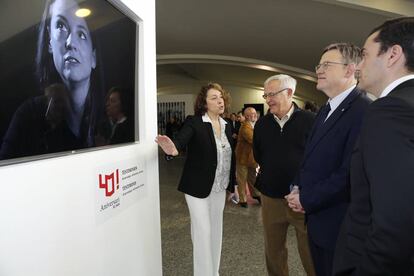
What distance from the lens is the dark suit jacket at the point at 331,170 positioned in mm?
1648

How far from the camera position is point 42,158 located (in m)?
1.13

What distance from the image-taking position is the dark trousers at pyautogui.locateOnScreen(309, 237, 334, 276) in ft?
5.65

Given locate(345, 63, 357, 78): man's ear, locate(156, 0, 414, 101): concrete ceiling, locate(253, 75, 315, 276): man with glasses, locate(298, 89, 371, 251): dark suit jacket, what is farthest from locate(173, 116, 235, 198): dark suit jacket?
locate(156, 0, 414, 101): concrete ceiling

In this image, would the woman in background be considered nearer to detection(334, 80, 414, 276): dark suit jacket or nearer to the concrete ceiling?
detection(334, 80, 414, 276): dark suit jacket

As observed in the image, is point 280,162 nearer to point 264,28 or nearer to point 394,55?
point 394,55

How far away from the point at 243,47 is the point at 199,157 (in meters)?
9.29

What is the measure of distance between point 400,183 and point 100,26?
1.40 meters

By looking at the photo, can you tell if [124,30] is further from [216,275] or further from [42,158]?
[216,275]

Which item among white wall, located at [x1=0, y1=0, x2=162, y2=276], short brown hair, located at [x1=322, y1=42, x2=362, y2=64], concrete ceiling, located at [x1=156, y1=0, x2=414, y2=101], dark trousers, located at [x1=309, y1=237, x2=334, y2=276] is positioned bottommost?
dark trousers, located at [x1=309, y1=237, x2=334, y2=276]

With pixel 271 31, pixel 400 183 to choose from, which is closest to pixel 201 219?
pixel 400 183

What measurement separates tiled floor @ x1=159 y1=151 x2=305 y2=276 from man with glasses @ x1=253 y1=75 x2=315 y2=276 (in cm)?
59

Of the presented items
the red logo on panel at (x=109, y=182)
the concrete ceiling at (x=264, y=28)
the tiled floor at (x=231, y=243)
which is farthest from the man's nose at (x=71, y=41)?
the concrete ceiling at (x=264, y=28)

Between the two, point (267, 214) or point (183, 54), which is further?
point (183, 54)

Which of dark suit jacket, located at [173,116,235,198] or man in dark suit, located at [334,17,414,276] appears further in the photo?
dark suit jacket, located at [173,116,235,198]
